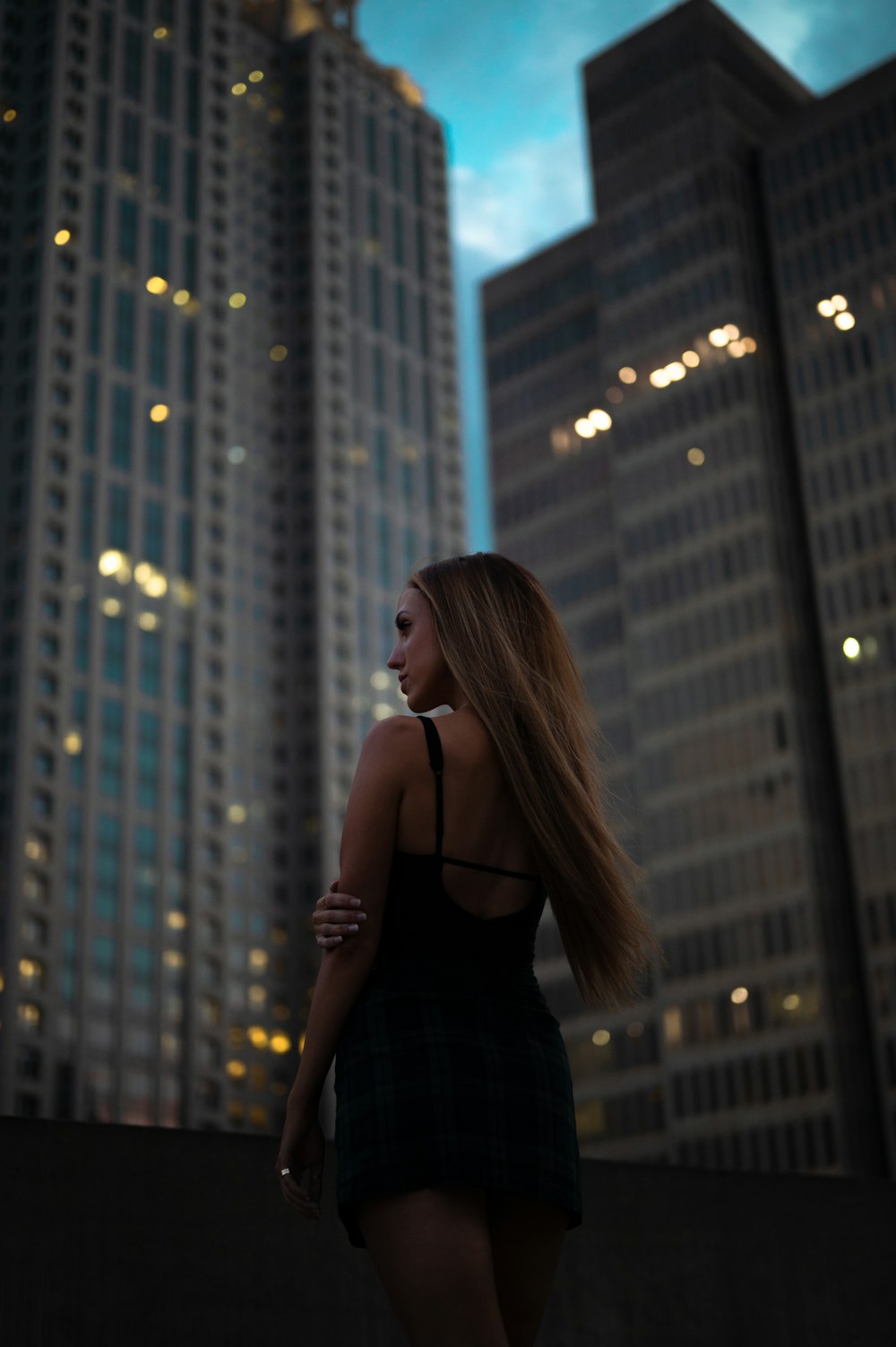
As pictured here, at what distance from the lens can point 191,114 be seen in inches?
4707

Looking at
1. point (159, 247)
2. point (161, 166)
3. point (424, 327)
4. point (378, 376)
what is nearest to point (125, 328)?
point (159, 247)

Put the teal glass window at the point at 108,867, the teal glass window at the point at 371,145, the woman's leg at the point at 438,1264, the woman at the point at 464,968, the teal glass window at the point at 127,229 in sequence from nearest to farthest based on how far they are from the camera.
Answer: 1. the woman's leg at the point at 438,1264
2. the woman at the point at 464,968
3. the teal glass window at the point at 108,867
4. the teal glass window at the point at 127,229
5. the teal glass window at the point at 371,145

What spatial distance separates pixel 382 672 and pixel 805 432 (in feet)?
147

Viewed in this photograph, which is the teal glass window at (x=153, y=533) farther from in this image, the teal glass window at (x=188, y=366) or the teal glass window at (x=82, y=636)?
the teal glass window at (x=188, y=366)

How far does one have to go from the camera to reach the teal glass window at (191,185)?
381 ft

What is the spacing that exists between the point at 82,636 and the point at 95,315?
76.6ft

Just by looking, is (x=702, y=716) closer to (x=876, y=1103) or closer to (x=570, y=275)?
(x=876, y=1103)

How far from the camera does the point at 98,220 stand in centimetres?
10806

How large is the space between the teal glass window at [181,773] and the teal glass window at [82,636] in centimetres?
821

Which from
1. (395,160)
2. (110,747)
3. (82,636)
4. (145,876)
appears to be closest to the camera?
(145,876)

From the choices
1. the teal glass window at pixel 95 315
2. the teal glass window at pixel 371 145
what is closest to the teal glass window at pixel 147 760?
the teal glass window at pixel 95 315

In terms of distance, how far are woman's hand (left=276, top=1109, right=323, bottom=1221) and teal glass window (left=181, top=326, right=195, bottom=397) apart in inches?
4360

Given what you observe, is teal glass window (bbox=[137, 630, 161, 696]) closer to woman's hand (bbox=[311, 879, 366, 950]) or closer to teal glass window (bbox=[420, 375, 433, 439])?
teal glass window (bbox=[420, 375, 433, 439])

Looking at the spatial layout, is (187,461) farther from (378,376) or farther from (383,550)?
(378,376)
